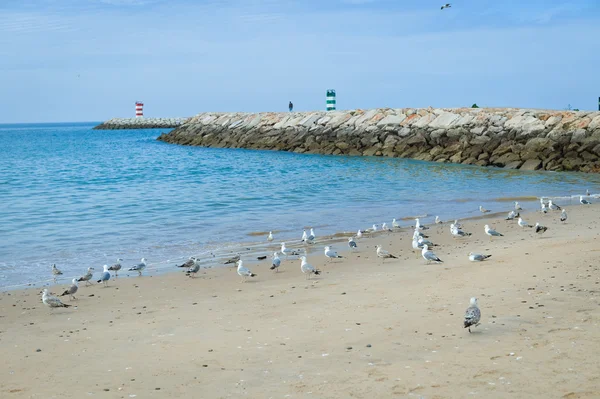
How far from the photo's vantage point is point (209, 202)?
23875 millimetres

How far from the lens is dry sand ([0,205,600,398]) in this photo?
6.20 metres

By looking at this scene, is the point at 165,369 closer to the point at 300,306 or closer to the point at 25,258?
the point at 300,306

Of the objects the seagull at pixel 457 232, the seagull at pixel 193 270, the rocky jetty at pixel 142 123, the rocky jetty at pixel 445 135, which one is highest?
the rocky jetty at pixel 142 123

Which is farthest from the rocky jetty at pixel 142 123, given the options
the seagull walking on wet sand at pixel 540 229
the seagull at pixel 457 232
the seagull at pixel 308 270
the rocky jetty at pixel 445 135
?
the seagull at pixel 308 270

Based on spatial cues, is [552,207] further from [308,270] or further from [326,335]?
[326,335]

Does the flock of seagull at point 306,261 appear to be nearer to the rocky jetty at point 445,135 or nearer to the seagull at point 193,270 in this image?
the seagull at point 193,270

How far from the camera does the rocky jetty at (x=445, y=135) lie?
32875 mm

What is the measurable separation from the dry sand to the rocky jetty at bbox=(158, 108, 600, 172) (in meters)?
22.5

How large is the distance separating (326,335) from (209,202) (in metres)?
16.6

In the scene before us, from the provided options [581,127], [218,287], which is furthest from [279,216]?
[581,127]

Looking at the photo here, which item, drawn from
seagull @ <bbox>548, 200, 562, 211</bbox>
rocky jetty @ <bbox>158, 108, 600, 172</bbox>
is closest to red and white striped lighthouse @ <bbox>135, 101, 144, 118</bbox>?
rocky jetty @ <bbox>158, 108, 600, 172</bbox>

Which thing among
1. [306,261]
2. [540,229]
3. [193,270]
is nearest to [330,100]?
[540,229]

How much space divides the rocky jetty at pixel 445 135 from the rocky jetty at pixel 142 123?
61.5 meters

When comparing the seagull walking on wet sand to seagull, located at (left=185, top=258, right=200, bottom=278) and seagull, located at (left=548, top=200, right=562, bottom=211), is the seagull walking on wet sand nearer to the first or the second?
seagull, located at (left=548, top=200, right=562, bottom=211)
